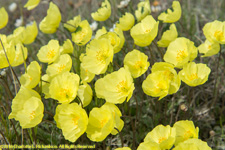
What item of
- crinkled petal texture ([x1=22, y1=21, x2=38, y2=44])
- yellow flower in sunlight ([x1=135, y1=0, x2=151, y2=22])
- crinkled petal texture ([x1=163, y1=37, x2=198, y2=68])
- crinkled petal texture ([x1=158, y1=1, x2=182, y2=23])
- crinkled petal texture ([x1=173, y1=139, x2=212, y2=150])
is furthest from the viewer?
crinkled petal texture ([x1=22, y1=21, x2=38, y2=44])

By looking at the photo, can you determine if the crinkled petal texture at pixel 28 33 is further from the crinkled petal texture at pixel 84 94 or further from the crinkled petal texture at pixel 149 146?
the crinkled petal texture at pixel 149 146

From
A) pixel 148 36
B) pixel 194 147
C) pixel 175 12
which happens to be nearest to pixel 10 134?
pixel 148 36

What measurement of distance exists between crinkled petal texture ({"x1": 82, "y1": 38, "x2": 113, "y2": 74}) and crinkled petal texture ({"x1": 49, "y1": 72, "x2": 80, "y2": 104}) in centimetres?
16

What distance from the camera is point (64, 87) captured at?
1.42 meters

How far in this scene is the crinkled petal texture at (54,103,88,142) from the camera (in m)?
1.26

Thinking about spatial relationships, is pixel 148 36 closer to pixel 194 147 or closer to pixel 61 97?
pixel 61 97

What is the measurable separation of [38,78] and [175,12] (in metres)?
0.98

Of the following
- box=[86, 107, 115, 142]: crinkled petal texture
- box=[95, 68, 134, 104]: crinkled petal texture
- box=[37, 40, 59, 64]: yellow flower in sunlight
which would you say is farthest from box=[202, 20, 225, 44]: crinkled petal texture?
box=[37, 40, 59, 64]: yellow flower in sunlight

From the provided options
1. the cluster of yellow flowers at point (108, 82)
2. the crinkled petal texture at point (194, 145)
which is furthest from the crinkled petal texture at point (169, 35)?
the crinkled petal texture at point (194, 145)

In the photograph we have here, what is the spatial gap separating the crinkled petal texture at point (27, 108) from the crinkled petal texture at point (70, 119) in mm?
109

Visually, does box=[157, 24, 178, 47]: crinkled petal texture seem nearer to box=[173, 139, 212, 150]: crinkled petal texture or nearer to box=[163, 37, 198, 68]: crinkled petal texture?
box=[163, 37, 198, 68]: crinkled petal texture

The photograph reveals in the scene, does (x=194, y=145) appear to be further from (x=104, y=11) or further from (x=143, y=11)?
(x=104, y=11)

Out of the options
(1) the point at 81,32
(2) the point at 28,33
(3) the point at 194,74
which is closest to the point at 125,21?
(1) the point at 81,32

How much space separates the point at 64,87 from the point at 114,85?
0.28 meters
